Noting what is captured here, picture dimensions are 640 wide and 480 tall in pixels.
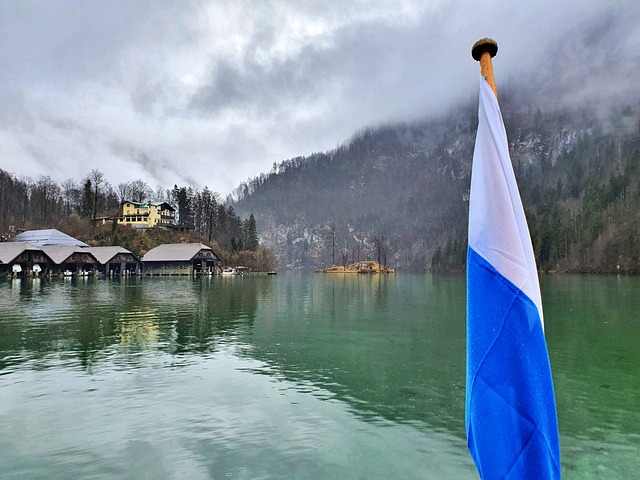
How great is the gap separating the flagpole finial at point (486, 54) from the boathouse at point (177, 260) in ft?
292

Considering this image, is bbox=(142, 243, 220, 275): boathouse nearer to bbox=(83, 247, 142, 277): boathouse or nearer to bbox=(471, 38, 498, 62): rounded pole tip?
bbox=(83, 247, 142, 277): boathouse

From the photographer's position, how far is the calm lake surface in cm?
778

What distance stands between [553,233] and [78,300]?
12208cm

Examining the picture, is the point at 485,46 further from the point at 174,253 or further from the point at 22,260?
the point at 174,253

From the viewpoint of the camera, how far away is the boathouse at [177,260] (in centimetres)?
8919

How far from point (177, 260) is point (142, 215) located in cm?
3236

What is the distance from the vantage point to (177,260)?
88.5m

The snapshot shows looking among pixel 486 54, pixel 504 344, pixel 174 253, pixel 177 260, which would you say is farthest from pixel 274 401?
pixel 174 253

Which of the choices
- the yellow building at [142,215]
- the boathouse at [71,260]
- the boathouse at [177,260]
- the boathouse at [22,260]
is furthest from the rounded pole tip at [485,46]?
the yellow building at [142,215]

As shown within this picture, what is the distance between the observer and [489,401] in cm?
275

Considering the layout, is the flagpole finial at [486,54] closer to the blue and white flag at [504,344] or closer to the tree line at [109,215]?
the blue and white flag at [504,344]

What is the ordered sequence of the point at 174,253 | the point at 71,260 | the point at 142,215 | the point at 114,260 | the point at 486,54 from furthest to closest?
the point at 142,215, the point at 174,253, the point at 114,260, the point at 71,260, the point at 486,54

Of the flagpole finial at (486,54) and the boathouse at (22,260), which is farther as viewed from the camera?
the boathouse at (22,260)

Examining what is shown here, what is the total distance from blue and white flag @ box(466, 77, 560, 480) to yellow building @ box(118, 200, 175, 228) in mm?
116796
